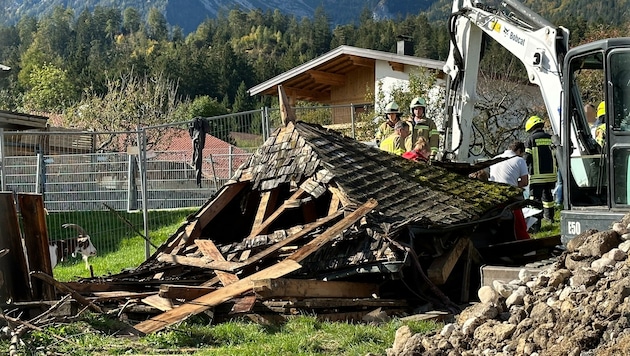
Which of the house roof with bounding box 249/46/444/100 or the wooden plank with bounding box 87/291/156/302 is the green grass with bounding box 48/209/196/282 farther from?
the house roof with bounding box 249/46/444/100

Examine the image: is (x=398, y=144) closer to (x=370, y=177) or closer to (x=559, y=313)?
(x=370, y=177)

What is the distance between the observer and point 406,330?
6.81 metres

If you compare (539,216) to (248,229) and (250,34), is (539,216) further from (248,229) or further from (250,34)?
(250,34)

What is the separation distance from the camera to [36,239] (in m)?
9.02

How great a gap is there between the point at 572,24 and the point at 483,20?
35255 mm

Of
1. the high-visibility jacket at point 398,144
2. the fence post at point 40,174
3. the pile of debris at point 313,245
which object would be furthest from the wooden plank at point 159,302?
the fence post at point 40,174

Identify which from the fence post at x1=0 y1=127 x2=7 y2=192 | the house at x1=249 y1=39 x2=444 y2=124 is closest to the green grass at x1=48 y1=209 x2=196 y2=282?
the fence post at x1=0 y1=127 x2=7 y2=192

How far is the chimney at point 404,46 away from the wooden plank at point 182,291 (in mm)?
24719

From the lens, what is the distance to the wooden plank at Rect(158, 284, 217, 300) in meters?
8.93

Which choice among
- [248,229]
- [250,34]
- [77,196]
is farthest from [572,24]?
[250,34]

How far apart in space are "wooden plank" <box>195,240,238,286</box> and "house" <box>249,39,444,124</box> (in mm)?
17226

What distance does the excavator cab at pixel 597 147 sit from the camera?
328 inches

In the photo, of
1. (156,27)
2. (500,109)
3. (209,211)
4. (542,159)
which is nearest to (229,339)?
(209,211)

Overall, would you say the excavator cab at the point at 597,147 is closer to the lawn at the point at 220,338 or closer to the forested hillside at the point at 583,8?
the lawn at the point at 220,338
